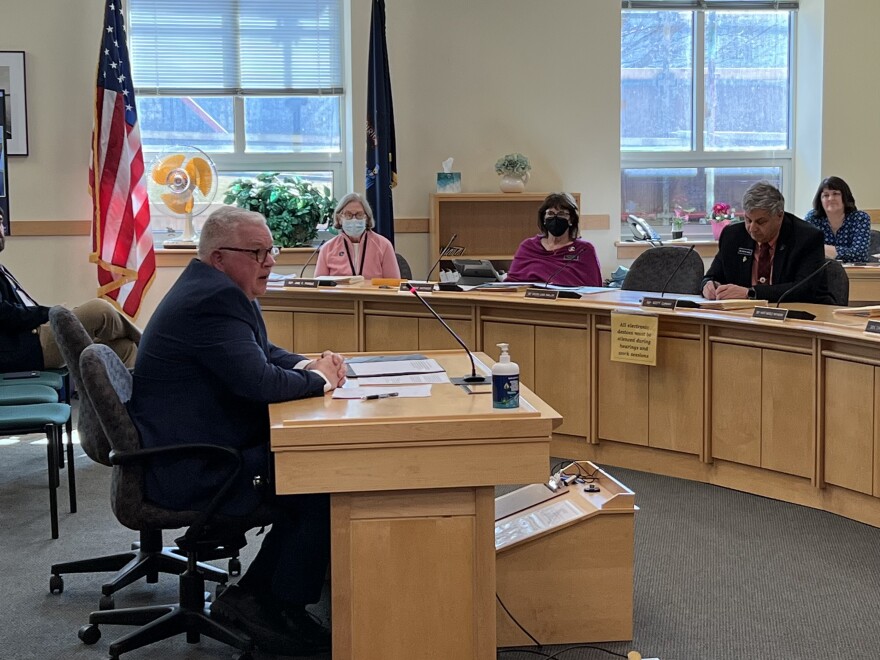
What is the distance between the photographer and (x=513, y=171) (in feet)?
22.7

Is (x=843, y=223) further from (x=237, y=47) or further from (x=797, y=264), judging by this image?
(x=237, y=47)

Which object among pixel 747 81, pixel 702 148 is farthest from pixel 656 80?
pixel 747 81

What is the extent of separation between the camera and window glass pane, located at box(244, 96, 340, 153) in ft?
23.9

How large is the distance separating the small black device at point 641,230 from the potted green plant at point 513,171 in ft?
2.86

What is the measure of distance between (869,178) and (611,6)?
7.51 ft

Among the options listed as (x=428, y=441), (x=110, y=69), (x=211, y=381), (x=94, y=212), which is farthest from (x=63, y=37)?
(x=428, y=441)

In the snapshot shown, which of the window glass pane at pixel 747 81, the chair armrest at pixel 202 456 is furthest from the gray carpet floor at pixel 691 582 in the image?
the window glass pane at pixel 747 81

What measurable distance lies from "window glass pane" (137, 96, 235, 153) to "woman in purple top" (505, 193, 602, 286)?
2.93 m

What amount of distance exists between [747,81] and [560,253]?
3.43m

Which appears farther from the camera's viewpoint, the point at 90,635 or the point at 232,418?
the point at 90,635

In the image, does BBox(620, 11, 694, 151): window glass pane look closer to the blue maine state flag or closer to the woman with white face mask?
the blue maine state flag

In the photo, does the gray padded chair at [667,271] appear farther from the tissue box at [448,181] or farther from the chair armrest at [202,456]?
the chair armrest at [202,456]

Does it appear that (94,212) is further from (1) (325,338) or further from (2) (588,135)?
(2) (588,135)

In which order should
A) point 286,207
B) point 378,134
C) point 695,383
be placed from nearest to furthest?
1. point 695,383
2. point 378,134
3. point 286,207
